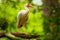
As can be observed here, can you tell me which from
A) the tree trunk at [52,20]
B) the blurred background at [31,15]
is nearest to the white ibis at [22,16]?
the blurred background at [31,15]

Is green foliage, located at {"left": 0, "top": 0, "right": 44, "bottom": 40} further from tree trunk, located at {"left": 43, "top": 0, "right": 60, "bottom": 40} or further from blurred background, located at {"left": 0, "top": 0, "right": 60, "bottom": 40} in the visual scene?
tree trunk, located at {"left": 43, "top": 0, "right": 60, "bottom": 40}

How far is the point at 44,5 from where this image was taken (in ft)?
7.89

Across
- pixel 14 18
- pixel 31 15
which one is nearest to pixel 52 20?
pixel 31 15

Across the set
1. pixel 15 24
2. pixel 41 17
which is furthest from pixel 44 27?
pixel 15 24

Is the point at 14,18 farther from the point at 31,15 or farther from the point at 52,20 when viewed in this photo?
the point at 52,20

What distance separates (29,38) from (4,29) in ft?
0.86

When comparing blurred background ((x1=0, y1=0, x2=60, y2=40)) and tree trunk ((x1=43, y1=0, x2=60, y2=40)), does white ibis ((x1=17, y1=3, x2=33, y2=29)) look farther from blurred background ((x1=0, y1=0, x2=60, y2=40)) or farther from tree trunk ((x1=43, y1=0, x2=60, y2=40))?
tree trunk ((x1=43, y1=0, x2=60, y2=40))

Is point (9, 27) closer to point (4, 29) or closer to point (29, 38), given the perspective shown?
point (4, 29)

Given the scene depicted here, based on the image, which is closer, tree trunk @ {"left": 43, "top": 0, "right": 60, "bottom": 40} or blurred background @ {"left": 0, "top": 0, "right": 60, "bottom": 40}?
tree trunk @ {"left": 43, "top": 0, "right": 60, "bottom": 40}

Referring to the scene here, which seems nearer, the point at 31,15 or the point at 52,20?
the point at 52,20

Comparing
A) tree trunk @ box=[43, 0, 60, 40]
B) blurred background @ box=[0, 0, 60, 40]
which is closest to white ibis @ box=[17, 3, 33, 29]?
blurred background @ box=[0, 0, 60, 40]

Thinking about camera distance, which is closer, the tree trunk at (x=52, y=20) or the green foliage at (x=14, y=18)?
the tree trunk at (x=52, y=20)

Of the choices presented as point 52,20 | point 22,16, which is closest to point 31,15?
point 22,16

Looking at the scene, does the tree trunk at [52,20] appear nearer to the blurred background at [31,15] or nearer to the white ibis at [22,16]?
the blurred background at [31,15]
